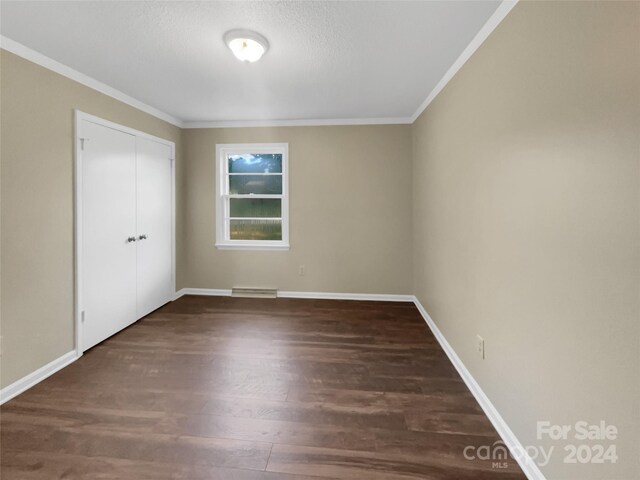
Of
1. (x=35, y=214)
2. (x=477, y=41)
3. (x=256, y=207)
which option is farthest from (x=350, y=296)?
(x=35, y=214)

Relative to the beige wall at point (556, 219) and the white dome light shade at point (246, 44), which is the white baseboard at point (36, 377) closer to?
the white dome light shade at point (246, 44)

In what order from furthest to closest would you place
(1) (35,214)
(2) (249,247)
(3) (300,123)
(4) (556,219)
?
1. (2) (249,247)
2. (3) (300,123)
3. (1) (35,214)
4. (4) (556,219)

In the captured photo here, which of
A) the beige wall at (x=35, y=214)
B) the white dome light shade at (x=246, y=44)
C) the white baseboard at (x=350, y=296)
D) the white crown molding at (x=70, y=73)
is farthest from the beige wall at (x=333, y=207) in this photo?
the white dome light shade at (x=246, y=44)

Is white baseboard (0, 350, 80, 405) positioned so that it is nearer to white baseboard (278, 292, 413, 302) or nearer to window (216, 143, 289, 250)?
window (216, 143, 289, 250)

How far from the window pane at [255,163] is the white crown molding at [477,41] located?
86.9 inches

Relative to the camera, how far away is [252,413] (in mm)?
2012

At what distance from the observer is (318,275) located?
4477 mm

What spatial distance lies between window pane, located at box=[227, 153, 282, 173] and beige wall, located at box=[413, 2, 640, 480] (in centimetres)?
271

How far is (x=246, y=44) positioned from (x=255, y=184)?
8.19ft

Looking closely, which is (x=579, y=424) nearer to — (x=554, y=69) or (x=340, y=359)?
(x=554, y=69)

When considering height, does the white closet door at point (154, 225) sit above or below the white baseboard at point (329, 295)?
above

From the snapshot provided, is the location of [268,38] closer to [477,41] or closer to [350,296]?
[477,41]

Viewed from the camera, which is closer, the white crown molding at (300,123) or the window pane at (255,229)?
the white crown molding at (300,123)

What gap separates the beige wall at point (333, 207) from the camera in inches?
169
